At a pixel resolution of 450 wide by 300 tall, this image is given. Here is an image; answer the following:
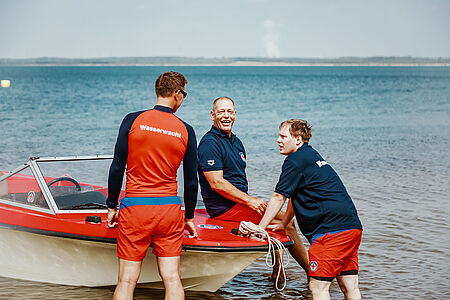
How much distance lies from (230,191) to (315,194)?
1169 millimetres

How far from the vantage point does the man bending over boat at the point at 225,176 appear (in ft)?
18.6

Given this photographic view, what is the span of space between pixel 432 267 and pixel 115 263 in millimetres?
3690

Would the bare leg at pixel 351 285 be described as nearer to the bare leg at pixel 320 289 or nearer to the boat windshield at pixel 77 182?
the bare leg at pixel 320 289

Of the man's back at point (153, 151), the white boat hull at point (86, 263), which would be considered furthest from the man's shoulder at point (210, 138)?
the man's back at point (153, 151)

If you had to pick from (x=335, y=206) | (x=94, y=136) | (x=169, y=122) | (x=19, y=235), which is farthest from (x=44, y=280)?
(x=94, y=136)

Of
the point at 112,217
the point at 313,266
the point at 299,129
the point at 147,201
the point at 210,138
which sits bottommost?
the point at 313,266

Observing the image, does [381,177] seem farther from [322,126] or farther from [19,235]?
[322,126]

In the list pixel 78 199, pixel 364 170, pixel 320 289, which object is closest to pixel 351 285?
pixel 320 289

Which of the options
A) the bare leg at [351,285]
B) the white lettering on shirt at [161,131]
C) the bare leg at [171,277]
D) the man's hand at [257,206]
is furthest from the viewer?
the man's hand at [257,206]

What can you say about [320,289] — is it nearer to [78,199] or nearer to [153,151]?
[153,151]

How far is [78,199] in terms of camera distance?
610 cm

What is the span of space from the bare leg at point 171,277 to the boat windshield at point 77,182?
1.72 meters

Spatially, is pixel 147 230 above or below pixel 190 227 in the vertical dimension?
above

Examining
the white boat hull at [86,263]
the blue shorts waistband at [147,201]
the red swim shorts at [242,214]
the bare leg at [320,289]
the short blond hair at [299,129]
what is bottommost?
the white boat hull at [86,263]
